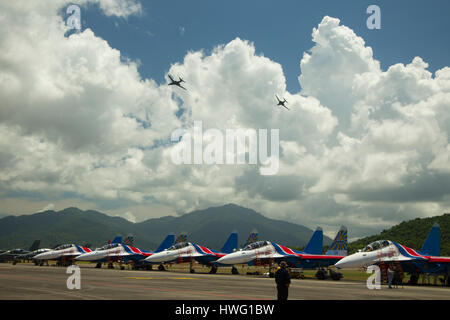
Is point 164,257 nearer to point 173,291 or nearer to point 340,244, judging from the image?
point 340,244

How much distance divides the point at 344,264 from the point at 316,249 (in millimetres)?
14494

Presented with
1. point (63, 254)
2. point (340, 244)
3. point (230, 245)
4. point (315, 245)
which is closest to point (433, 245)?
point (340, 244)

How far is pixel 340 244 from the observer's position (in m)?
42.2

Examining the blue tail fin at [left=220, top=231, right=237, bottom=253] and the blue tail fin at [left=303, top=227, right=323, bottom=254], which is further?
the blue tail fin at [left=220, top=231, right=237, bottom=253]

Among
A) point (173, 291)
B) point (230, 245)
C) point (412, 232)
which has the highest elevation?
point (173, 291)

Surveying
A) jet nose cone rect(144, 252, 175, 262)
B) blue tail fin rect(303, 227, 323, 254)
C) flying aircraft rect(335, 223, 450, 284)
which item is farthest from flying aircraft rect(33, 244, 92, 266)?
flying aircraft rect(335, 223, 450, 284)

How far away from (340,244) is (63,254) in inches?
1464

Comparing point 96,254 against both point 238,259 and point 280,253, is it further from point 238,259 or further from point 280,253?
point 280,253

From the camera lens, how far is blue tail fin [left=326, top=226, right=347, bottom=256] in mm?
A: 41500

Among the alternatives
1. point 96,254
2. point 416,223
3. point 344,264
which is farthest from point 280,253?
point 416,223

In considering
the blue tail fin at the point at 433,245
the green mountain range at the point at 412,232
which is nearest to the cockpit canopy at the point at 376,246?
the blue tail fin at the point at 433,245

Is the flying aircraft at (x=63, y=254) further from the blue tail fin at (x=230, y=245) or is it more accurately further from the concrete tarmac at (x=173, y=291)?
the concrete tarmac at (x=173, y=291)

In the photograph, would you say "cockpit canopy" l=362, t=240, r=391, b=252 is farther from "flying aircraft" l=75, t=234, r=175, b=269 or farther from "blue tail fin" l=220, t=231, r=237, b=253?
"flying aircraft" l=75, t=234, r=175, b=269

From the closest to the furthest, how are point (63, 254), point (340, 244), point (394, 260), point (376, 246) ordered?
point (394, 260), point (376, 246), point (340, 244), point (63, 254)
